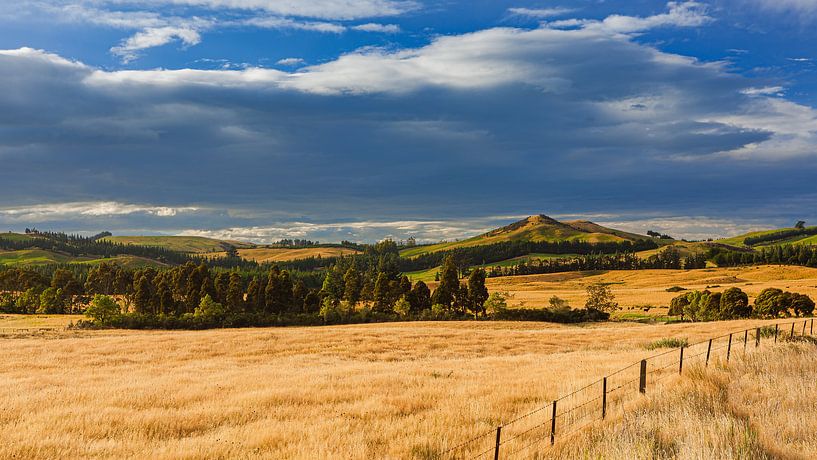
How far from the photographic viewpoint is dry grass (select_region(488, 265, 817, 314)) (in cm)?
13162

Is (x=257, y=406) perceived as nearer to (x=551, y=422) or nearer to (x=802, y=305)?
(x=551, y=422)

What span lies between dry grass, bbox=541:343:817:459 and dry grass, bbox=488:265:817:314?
107m

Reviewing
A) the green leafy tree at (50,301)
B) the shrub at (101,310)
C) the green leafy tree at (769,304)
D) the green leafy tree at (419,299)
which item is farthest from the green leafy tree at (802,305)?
the green leafy tree at (50,301)

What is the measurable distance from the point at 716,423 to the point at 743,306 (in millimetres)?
88744

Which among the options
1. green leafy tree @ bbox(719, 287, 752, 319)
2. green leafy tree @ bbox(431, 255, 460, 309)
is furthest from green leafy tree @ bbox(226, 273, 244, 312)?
green leafy tree @ bbox(719, 287, 752, 319)

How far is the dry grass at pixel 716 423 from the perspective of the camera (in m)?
10.0

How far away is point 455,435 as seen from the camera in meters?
11.7

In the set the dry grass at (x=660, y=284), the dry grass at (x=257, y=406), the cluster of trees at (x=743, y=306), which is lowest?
the dry grass at (x=660, y=284)

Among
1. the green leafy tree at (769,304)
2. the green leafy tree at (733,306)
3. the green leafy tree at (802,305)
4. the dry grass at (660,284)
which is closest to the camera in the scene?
the green leafy tree at (802,305)

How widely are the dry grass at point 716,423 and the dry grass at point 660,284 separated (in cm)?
10694

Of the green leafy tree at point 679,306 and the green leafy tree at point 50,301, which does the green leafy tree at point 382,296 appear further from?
the green leafy tree at point 50,301

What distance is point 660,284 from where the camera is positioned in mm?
172125

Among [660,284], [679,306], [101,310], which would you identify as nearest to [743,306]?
[679,306]

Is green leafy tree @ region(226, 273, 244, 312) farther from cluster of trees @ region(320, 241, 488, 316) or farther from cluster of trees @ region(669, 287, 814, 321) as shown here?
cluster of trees @ region(669, 287, 814, 321)
